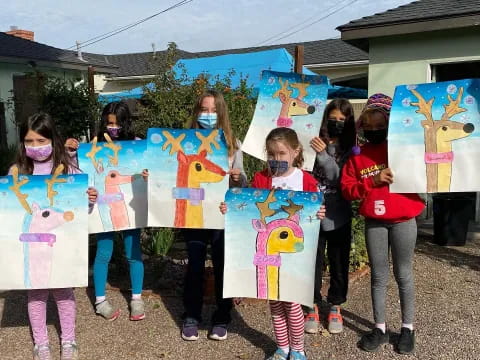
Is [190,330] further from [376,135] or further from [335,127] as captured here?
[376,135]

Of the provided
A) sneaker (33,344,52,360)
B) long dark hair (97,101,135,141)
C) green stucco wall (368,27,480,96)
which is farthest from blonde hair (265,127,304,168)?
green stucco wall (368,27,480,96)

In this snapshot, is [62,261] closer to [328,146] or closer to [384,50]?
[328,146]

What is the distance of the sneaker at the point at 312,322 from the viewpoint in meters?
3.92

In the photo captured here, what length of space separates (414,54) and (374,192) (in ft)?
18.7

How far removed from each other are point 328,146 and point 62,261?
2.04 m

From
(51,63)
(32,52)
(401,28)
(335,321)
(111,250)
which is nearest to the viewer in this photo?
(335,321)

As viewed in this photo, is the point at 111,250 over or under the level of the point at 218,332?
over

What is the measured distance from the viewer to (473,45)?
25.7 feet

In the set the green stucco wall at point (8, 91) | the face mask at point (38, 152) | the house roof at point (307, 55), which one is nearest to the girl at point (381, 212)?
the face mask at point (38, 152)

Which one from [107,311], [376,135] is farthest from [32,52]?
[376,135]

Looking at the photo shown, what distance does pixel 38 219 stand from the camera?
333 centimetres

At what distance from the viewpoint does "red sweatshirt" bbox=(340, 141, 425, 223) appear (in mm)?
3402

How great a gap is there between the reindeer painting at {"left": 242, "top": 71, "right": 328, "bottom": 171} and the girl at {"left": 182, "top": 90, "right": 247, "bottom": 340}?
194 mm

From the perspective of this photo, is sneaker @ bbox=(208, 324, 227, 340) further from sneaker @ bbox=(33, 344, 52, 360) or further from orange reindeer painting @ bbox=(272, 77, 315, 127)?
orange reindeer painting @ bbox=(272, 77, 315, 127)
